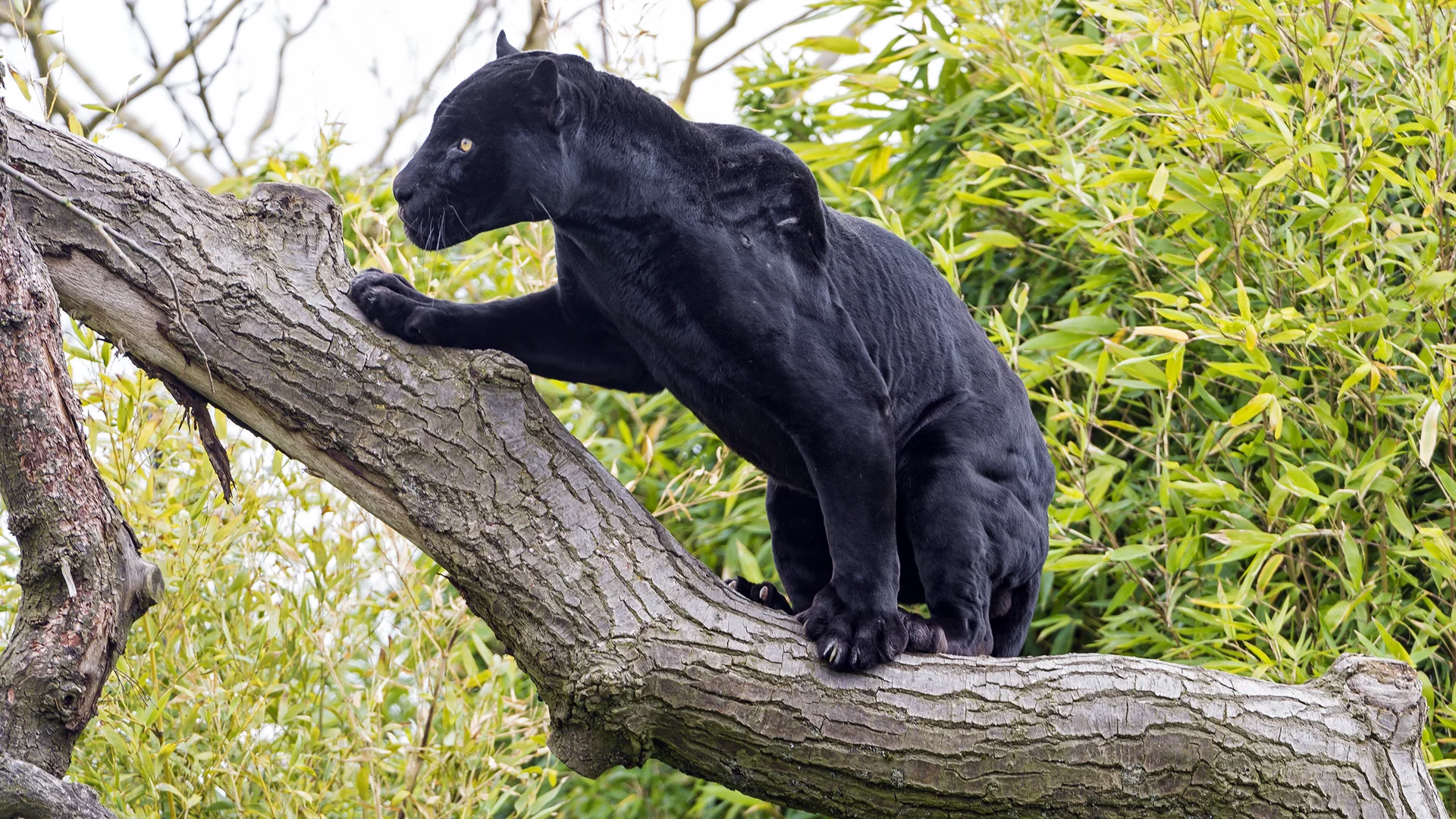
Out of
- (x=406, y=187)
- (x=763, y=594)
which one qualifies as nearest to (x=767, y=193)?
(x=406, y=187)

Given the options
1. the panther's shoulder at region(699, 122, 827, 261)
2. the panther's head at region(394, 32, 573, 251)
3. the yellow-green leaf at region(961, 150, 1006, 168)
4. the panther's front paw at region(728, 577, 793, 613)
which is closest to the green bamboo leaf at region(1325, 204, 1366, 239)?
the yellow-green leaf at region(961, 150, 1006, 168)

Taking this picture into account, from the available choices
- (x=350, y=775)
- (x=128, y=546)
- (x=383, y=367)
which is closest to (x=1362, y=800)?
(x=383, y=367)

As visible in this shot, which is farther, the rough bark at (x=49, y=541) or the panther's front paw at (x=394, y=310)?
the panther's front paw at (x=394, y=310)

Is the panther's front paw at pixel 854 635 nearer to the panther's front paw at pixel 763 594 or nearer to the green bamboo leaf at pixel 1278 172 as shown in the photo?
the panther's front paw at pixel 763 594

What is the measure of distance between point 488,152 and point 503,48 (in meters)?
0.37

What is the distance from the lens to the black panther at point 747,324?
1.97 metres

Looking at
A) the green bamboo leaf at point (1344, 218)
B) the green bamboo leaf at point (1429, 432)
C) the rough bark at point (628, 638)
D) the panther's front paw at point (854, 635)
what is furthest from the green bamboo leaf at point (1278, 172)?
the panther's front paw at point (854, 635)

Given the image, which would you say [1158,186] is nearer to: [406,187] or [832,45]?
[832,45]

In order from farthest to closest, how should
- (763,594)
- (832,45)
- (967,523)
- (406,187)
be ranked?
(832,45) → (763,594) → (967,523) → (406,187)

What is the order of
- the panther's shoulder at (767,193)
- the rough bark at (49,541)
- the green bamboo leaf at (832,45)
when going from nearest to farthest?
1. the rough bark at (49,541)
2. the panther's shoulder at (767,193)
3. the green bamboo leaf at (832,45)

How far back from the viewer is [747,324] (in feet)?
6.44

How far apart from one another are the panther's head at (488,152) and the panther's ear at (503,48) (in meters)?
0.21

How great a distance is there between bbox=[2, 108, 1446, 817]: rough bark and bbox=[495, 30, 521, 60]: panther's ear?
53 cm

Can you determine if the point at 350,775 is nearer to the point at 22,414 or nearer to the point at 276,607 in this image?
the point at 276,607
